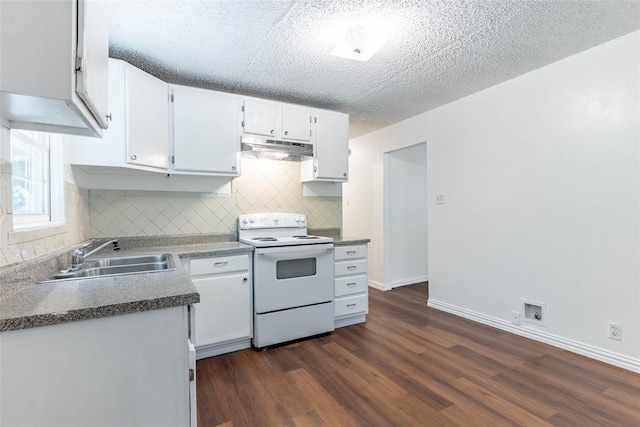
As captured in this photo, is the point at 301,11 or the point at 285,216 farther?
the point at 285,216

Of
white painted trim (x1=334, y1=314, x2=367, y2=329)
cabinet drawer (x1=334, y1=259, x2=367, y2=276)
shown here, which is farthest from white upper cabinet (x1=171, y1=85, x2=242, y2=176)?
white painted trim (x1=334, y1=314, x2=367, y2=329)

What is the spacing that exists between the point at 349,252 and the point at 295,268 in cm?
64

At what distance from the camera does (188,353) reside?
3.67 feet

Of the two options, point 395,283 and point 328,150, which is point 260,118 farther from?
point 395,283

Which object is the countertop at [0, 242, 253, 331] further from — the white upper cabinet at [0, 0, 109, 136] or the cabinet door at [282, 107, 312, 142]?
the cabinet door at [282, 107, 312, 142]

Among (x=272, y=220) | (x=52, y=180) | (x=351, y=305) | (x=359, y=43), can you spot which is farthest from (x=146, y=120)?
(x=351, y=305)

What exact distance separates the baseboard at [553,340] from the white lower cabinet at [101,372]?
8.98ft

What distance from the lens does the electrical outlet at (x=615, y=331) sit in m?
2.17

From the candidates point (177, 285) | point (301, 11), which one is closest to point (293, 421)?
point (177, 285)

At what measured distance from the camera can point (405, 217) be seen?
4598mm

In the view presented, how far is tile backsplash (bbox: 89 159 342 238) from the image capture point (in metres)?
2.54

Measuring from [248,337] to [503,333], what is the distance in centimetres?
225

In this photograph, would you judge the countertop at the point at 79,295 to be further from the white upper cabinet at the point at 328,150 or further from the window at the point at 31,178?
the white upper cabinet at the point at 328,150

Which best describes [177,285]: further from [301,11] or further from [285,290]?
[301,11]
